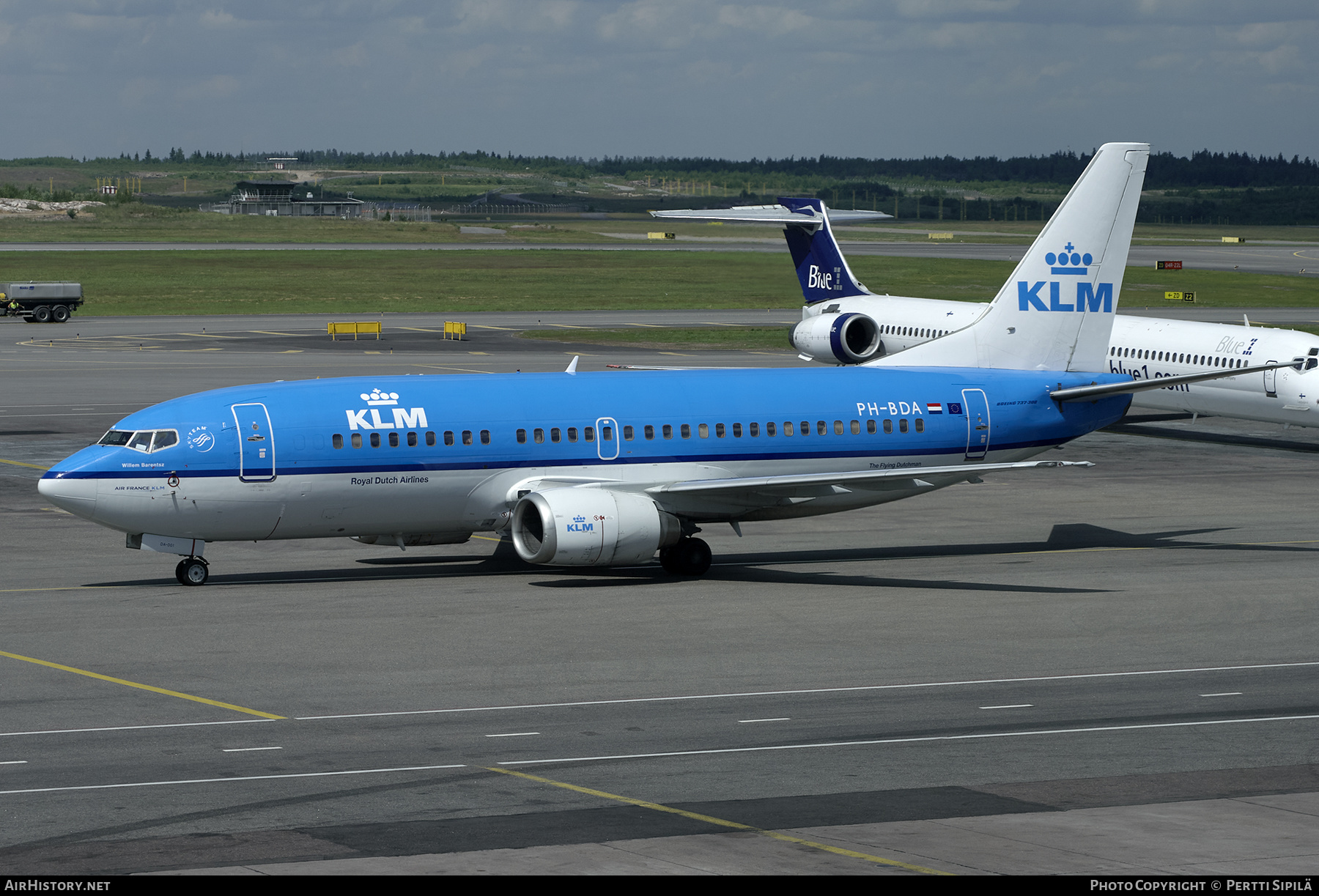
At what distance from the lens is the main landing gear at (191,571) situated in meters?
36.7

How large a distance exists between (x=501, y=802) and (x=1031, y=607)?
55.9 ft

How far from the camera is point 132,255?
573ft

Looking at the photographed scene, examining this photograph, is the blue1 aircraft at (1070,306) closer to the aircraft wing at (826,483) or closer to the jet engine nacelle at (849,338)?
the jet engine nacelle at (849,338)

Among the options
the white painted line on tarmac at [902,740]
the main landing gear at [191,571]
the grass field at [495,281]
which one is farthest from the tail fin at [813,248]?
the grass field at [495,281]

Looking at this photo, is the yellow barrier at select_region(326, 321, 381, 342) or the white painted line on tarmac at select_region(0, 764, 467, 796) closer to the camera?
the white painted line on tarmac at select_region(0, 764, 467, 796)

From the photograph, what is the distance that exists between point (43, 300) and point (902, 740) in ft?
342

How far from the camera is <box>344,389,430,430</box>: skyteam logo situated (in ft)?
121

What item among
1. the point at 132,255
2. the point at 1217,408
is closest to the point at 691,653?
the point at 1217,408

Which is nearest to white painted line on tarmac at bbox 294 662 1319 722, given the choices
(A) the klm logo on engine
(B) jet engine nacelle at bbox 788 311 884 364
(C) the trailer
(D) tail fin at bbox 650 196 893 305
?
(B) jet engine nacelle at bbox 788 311 884 364

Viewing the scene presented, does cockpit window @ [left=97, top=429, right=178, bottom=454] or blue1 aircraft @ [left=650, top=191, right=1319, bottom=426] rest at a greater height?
blue1 aircraft @ [left=650, top=191, right=1319, bottom=426]

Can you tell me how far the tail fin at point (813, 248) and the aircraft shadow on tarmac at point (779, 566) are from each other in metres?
32.6

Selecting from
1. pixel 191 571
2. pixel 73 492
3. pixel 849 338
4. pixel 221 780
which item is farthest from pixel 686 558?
pixel 849 338

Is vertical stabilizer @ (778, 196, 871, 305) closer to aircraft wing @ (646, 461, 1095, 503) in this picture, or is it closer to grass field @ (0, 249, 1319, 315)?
aircraft wing @ (646, 461, 1095, 503)

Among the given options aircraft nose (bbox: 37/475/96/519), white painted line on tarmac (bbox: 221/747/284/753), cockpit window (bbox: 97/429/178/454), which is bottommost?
white painted line on tarmac (bbox: 221/747/284/753)
